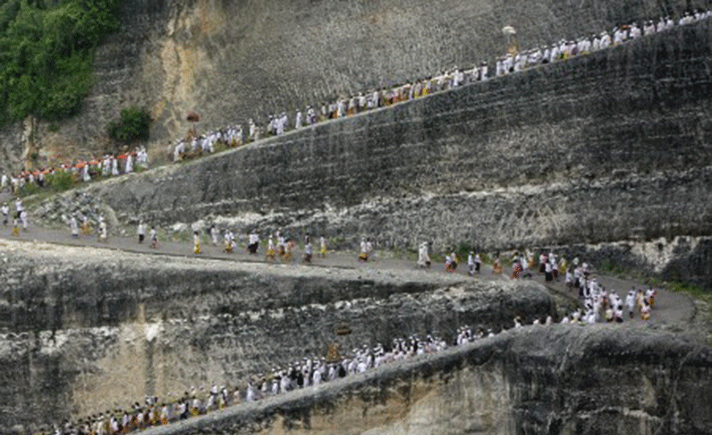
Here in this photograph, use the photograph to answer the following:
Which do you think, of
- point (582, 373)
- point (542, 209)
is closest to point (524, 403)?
point (582, 373)

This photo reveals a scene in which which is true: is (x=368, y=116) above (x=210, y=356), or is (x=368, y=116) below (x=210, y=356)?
above

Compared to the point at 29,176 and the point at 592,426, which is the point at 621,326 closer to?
the point at 592,426

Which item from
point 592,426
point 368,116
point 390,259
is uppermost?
point 368,116

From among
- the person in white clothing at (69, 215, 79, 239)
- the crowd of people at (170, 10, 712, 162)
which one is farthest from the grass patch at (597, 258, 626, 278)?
the person in white clothing at (69, 215, 79, 239)

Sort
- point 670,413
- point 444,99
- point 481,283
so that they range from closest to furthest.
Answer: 1. point 670,413
2. point 481,283
3. point 444,99

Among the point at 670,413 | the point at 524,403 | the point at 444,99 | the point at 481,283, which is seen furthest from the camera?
the point at 444,99

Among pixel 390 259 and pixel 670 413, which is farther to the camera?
pixel 390 259

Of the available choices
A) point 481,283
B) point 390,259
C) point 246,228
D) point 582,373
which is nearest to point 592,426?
point 582,373

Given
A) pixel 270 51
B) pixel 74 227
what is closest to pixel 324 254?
pixel 74 227
